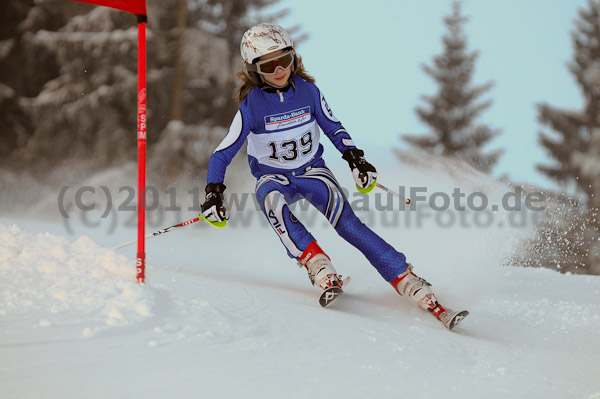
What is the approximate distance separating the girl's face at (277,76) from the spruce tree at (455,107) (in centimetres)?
1255

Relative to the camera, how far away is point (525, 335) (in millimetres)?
4051

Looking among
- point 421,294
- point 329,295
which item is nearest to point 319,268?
point 329,295

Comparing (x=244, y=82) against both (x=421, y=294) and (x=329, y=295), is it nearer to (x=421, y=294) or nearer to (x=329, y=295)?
(x=329, y=295)

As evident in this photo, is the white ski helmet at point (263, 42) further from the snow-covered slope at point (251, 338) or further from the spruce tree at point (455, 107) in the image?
the spruce tree at point (455, 107)

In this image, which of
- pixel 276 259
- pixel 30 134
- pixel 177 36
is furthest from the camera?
pixel 30 134

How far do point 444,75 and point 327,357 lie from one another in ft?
49.8

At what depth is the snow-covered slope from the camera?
238 cm

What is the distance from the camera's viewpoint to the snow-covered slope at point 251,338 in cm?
238

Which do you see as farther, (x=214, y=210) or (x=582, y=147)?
(x=582, y=147)

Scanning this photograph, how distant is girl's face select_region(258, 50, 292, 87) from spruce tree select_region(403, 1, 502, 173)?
12.5 meters

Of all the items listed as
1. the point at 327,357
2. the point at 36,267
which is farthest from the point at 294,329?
the point at 36,267

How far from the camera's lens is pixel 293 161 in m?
4.25

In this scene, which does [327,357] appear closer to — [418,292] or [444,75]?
[418,292]

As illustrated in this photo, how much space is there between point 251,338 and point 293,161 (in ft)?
5.58
